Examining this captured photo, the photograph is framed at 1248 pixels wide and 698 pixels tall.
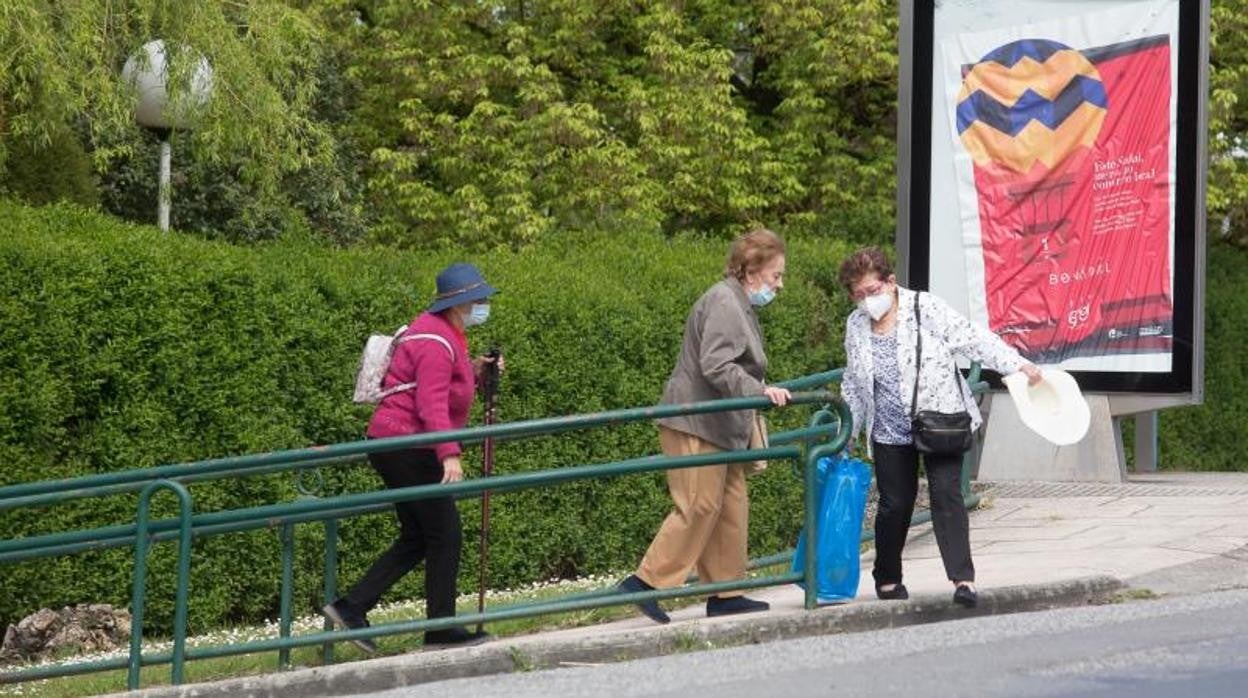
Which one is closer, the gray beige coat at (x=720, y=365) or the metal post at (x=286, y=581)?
the gray beige coat at (x=720, y=365)

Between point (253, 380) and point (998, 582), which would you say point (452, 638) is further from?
point (253, 380)

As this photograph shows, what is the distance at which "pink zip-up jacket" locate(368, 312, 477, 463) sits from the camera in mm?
9539

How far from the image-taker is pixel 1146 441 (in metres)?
21.4

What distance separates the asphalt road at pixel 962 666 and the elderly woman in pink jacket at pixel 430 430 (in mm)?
757

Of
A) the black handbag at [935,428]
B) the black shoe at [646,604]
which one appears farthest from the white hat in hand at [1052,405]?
the black shoe at [646,604]

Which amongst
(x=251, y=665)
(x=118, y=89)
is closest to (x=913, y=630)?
(x=251, y=665)

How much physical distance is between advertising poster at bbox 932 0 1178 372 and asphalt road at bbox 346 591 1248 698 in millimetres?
7366

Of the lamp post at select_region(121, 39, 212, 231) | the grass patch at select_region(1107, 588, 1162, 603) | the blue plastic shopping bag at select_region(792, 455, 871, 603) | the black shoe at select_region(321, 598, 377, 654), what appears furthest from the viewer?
the lamp post at select_region(121, 39, 212, 231)

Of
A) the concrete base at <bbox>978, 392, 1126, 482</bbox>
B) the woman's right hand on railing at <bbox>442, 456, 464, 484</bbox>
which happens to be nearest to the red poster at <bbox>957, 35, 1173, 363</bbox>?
the concrete base at <bbox>978, 392, 1126, 482</bbox>

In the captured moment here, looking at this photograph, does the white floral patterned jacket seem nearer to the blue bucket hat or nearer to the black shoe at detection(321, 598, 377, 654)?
the blue bucket hat

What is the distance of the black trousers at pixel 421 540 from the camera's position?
9.59 m

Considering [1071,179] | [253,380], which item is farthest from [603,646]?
[1071,179]

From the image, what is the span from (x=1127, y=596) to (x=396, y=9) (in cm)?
2074

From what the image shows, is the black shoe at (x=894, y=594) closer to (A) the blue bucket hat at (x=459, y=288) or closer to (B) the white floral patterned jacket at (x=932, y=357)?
(B) the white floral patterned jacket at (x=932, y=357)
